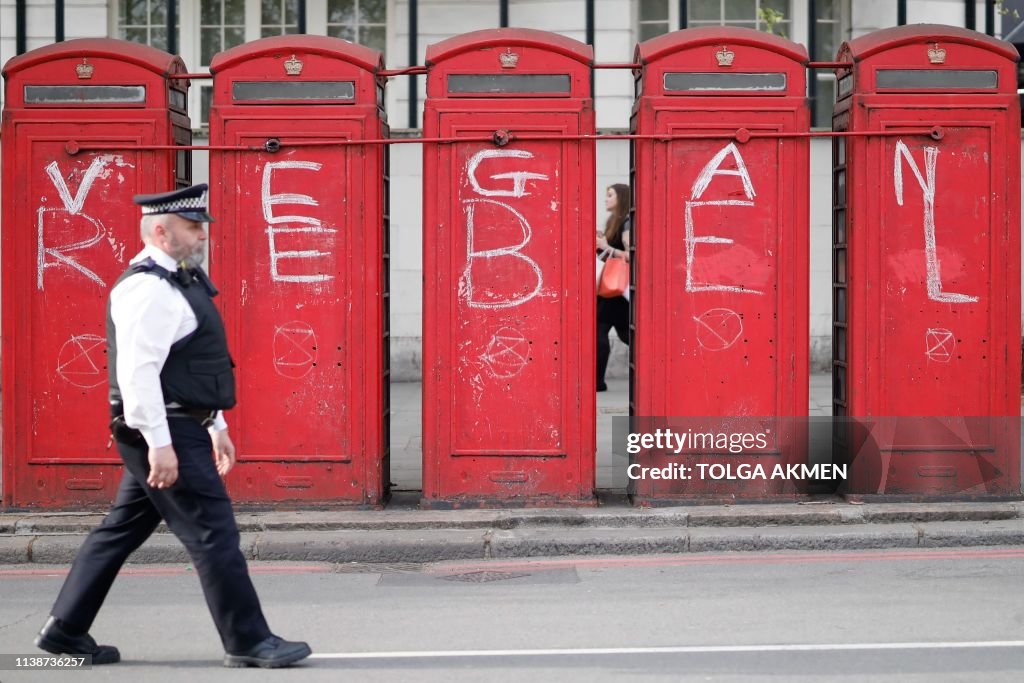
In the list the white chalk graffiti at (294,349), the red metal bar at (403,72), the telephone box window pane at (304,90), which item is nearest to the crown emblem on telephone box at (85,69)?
the telephone box window pane at (304,90)

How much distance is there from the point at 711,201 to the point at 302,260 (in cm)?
228

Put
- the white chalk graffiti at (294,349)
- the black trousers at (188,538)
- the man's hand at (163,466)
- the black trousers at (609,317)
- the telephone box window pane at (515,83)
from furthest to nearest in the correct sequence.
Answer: the black trousers at (609,317), the white chalk graffiti at (294,349), the telephone box window pane at (515,83), the black trousers at (188,538), the man's hand at (163,466)

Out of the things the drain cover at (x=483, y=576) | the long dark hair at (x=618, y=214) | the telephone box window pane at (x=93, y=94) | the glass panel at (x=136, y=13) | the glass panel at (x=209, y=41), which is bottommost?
the drain cover at (x=483, y=576)

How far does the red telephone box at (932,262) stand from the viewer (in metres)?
8.16

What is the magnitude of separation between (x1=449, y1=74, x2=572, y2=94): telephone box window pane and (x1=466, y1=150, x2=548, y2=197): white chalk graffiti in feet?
1.11

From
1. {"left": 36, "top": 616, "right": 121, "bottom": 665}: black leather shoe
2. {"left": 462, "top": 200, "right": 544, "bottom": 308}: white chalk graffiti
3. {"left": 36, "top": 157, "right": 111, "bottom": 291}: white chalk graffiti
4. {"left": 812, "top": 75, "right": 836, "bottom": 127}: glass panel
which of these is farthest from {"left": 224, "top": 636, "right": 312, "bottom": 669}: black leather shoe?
{"left": 812, "top": 75, "right": 836, "bottom": 127}: glass panel

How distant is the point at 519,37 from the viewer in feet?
26.4

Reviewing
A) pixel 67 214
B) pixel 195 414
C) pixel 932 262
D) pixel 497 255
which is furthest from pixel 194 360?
pixel 932 262

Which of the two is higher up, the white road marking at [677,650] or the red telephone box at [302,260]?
the red telephone box at [302,260]

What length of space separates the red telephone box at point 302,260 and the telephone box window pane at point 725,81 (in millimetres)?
1665

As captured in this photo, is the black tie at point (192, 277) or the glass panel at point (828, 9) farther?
the glass panel at point (828, 9)

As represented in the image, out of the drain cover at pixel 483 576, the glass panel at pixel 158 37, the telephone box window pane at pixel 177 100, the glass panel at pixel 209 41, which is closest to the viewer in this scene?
the drain cover at pixel 483 576

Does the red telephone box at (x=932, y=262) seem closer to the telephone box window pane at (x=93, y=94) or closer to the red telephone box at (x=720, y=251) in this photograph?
the red telephone box at (x=720, y=251)

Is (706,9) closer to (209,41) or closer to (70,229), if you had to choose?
(209,41)
